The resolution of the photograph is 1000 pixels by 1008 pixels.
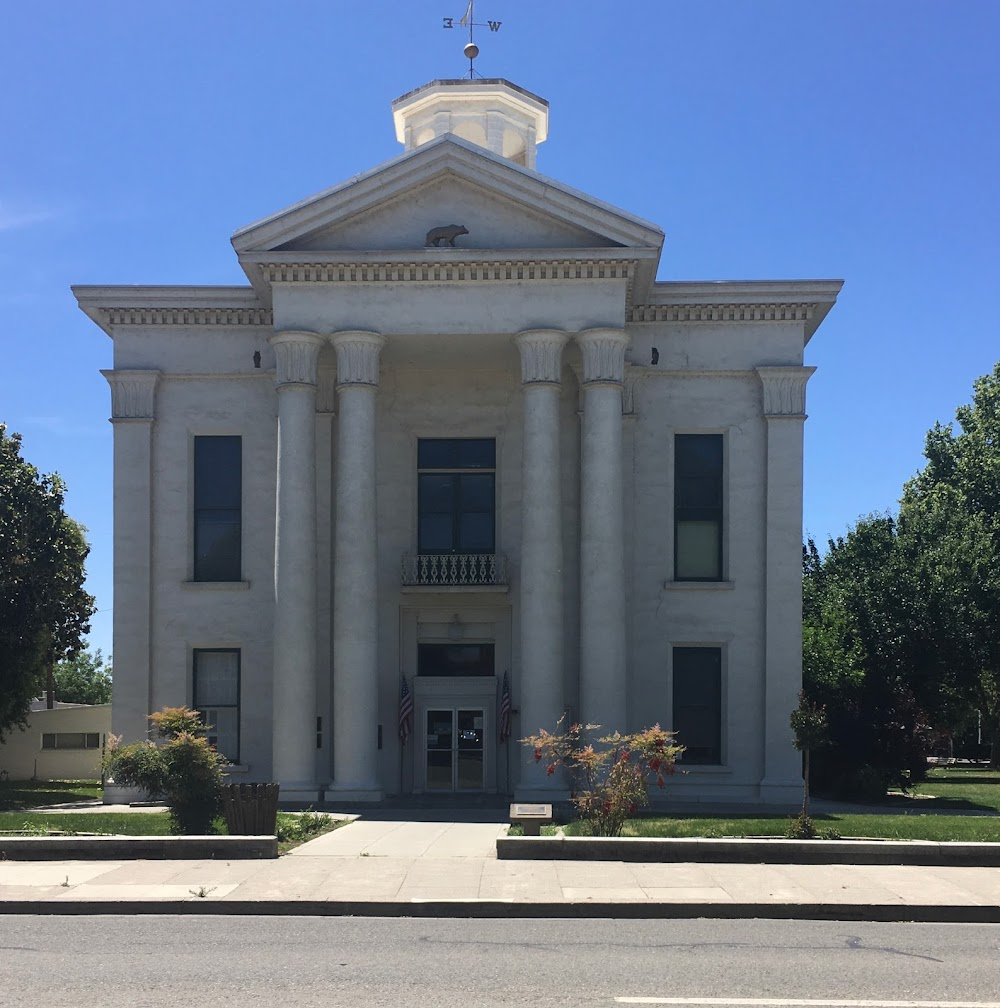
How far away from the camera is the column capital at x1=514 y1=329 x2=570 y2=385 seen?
2970cm

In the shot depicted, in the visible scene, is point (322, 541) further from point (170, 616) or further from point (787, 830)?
point (787, 830)

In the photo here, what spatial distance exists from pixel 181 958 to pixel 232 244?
2085cm

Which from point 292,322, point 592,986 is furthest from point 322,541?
point 592,986

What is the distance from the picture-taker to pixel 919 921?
47.8ft

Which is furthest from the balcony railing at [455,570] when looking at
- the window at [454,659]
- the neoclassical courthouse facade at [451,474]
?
the window at [454,659]

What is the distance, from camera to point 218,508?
32.3 metres

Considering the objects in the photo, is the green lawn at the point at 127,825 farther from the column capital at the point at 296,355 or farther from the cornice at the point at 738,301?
the cornice at the point at 738,301

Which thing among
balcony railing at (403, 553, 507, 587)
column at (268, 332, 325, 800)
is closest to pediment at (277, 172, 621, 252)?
column at (268, 332, 325, 800)

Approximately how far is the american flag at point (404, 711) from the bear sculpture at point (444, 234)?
10.2 meters

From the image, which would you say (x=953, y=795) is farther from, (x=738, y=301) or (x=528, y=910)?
(x=528, y=910)

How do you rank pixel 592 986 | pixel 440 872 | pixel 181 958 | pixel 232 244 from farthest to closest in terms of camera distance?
pixel 232 244 < pixel 440 872 < pixel 181 958 < pixel 592 986

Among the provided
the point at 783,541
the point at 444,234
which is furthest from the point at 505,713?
the point at 444,234

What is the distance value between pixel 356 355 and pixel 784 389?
10070 millimetres

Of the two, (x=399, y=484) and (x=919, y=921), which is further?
(x=399, y=484)
